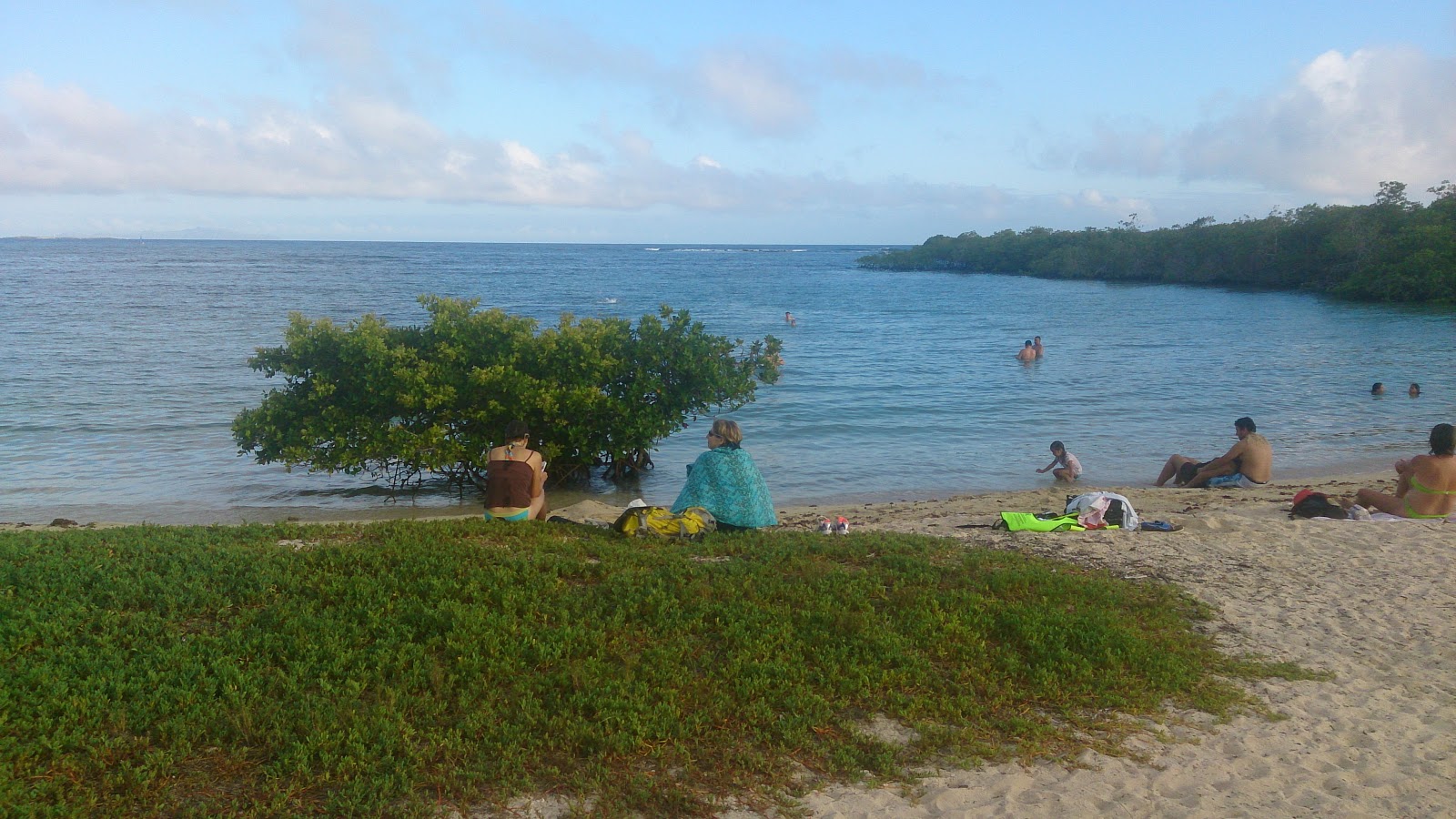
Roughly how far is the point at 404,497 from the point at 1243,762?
11.1 m

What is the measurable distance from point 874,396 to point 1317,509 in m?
13.3

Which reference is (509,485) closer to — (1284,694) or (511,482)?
(511,482)

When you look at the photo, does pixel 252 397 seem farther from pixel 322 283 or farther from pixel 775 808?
pixel 322 283

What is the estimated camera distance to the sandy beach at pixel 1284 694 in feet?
14.6

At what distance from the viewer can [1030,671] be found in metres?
5.56

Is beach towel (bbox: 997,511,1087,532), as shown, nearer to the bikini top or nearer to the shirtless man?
the bikini top

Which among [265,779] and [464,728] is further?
[464,728]

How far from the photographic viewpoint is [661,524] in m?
8.23

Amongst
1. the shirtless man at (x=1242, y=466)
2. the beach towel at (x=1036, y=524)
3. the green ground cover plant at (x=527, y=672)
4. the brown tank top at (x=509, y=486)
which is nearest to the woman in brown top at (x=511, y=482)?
the brown tank top at (x=509, y=486)

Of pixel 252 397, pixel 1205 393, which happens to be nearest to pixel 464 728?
pixel 252 397

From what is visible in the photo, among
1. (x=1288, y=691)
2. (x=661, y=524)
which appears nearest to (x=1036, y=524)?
(x=661, y=524)

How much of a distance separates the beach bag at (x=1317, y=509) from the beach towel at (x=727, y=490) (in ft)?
19.1

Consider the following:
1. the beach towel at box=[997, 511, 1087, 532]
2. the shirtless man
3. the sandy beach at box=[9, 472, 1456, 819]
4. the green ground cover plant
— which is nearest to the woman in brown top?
the green ground cover plant

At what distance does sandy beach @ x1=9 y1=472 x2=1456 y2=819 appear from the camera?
4.46m
